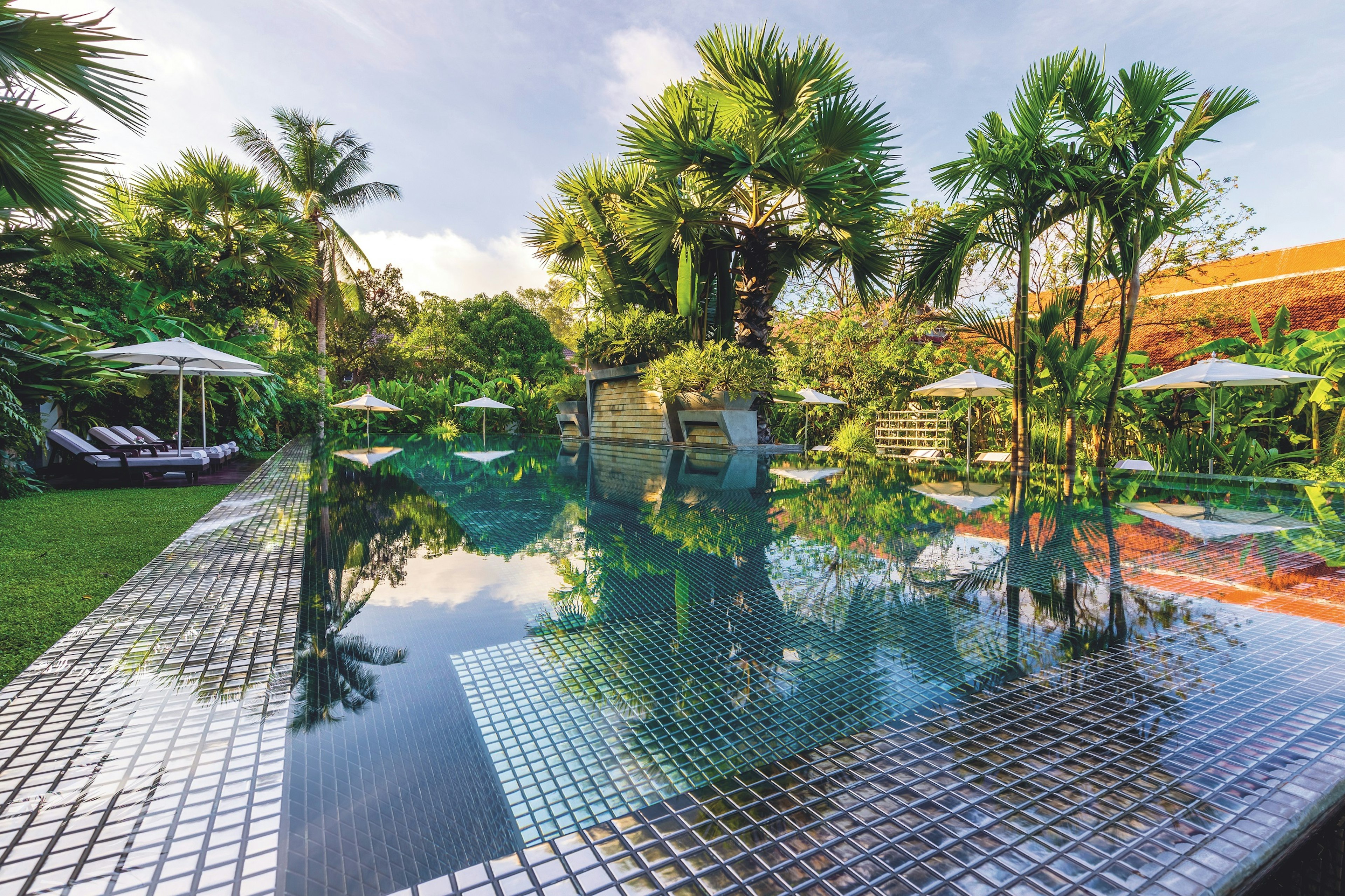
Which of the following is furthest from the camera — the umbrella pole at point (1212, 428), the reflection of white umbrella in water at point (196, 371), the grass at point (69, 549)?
the umbrella pole at point (1212, 428)

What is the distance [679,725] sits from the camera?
1740 mm

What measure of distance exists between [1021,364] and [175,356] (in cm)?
1140

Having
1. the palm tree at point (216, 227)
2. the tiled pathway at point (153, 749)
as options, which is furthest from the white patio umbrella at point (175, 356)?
the tiled pathway at point (153, 749)

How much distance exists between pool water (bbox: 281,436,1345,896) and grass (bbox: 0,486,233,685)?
948mm

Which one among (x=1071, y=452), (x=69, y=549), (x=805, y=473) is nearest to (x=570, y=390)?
(x=805, y=473)

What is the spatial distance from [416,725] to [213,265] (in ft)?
47.5

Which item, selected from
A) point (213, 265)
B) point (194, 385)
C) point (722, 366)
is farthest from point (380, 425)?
point (722, 366)

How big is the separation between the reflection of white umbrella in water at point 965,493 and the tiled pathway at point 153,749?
5.62 metres

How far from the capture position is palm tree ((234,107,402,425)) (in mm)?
20219

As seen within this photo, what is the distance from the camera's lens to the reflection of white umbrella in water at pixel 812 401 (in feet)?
41.6

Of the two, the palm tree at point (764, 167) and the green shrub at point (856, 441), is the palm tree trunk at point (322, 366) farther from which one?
the green shrub at point (856, 441)

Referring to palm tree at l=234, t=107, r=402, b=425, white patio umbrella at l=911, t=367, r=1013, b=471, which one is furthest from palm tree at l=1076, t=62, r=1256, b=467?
palm tree at l=234, t=107, r=402, b=425

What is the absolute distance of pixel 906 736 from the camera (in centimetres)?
166

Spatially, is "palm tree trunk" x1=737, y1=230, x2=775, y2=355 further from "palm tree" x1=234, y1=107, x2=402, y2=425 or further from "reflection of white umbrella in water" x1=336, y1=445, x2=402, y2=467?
"palm tree" x1=234, y1=107, x2=402, y2=425
